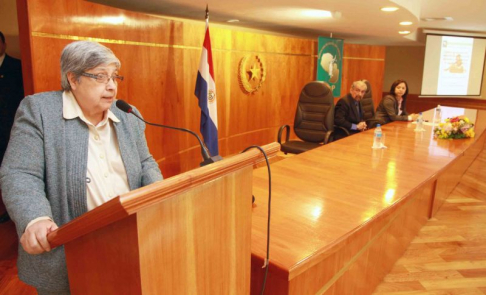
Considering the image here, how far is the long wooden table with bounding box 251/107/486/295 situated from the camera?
1.34 meters

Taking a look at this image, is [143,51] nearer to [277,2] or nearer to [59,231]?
[277,2]

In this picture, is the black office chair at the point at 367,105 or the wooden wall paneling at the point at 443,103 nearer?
the black office chair at the point at 367,105

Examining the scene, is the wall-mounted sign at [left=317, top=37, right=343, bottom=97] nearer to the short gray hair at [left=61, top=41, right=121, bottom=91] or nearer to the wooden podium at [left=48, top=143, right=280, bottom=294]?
the short gray hair at [left=61, top=41, right=121, bottom=91]

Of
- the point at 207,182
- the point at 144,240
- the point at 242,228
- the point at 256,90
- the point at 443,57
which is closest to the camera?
the point at 144,240

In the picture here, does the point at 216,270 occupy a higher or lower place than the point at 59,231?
lower

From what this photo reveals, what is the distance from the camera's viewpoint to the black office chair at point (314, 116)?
412 cm

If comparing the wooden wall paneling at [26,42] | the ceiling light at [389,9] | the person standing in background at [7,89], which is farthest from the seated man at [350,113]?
the person standing in background at [7,89]

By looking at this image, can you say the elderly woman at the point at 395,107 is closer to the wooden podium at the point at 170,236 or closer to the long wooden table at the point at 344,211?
the long wooden table at the point at 344,211

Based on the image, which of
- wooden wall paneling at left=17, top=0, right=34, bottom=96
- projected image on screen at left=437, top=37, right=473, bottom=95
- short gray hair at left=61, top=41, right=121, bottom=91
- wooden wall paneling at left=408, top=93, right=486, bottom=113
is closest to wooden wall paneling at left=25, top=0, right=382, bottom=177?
wooden wall paneling at left=17, top=0, right=34, bottom=96

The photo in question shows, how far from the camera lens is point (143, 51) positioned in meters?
3.59

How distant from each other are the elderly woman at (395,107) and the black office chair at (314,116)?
1.05m

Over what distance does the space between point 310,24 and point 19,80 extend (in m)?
4.34

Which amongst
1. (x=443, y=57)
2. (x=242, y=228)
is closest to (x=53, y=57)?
(x=242, y=228)

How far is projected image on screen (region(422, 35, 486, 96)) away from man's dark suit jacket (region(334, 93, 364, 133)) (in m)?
4.93
